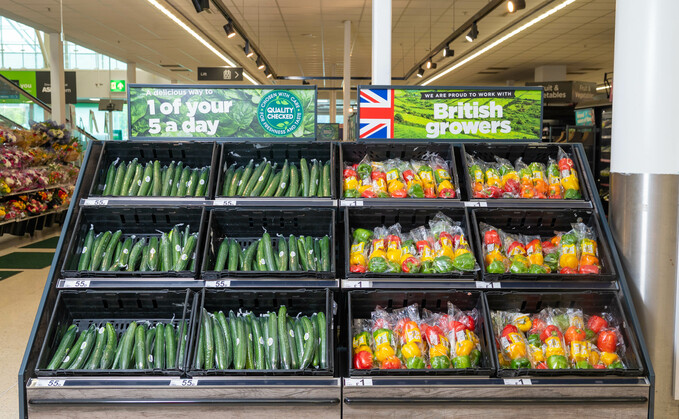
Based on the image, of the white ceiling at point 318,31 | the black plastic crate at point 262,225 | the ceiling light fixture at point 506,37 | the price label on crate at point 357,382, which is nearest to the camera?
the price label on crate at point 357,382

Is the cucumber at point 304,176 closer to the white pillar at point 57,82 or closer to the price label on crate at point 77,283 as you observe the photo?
the price label on crate at point 77,283

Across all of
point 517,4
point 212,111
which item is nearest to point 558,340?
point 212,111

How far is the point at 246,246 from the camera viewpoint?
3.27m

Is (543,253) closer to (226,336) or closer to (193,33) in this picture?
(226,336)

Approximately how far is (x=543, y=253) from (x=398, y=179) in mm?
908

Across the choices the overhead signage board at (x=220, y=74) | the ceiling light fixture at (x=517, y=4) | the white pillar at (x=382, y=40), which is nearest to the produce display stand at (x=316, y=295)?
the white pillar at (x=382, y=40)

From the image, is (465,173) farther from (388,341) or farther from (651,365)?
(651,365)

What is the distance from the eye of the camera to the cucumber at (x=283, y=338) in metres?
2.69

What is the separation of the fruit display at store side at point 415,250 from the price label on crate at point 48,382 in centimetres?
146

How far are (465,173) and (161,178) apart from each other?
1.79 meters

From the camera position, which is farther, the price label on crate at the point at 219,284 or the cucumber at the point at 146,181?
the cucumber at the point at 146,181

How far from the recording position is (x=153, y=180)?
3.32 metres

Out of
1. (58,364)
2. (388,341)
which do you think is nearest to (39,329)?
(58,364)

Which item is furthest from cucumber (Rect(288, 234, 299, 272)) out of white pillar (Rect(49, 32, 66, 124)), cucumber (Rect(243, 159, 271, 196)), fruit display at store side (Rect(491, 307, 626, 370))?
white pillar (Rect(49, 32, 66, 124))
